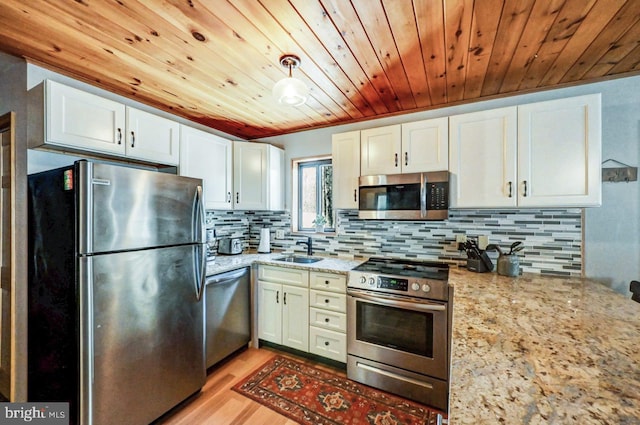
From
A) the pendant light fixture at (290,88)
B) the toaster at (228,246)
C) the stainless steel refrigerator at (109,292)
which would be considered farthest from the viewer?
the toaster at (228,246)

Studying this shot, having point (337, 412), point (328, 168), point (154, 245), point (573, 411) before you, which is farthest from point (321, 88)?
point (337, 412)

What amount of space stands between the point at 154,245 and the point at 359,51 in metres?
1.75

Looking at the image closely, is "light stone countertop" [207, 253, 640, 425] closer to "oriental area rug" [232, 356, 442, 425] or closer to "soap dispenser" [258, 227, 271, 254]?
"oriental area rug" [232, 356, 442, 425]

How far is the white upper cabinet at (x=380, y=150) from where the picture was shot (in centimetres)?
230

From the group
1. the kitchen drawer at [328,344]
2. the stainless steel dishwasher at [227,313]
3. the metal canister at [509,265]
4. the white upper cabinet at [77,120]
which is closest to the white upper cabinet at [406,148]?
the metal canister at [509,265]

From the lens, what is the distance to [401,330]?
6.44 ft

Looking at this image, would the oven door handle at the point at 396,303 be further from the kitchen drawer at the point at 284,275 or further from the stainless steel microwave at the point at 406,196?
the stainless steel microwave at the point at 406,196

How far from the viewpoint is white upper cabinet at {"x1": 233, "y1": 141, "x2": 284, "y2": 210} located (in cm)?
289

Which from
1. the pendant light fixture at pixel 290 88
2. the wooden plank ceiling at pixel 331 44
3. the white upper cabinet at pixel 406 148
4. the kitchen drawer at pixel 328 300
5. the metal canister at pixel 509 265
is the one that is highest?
the wooden plank ceiling at pixel 331 44

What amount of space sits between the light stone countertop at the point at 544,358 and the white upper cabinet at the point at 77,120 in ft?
7.73

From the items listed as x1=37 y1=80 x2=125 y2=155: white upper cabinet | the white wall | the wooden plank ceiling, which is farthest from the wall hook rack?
x1=37 y1=80 x2=125 y2=155: white upper cabinet

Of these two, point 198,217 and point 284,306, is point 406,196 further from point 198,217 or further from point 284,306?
point 198,217

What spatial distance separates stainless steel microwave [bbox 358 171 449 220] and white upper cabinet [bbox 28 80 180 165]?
5.86ft

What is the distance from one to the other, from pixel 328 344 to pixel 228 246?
4.81ft
